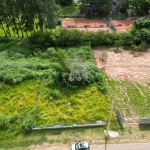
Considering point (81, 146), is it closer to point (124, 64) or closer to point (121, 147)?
point (121, 147)

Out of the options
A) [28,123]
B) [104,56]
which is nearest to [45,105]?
[28,123]

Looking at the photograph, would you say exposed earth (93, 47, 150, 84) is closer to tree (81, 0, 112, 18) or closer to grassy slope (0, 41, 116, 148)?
grassy slope (0, 41, 116, 148)

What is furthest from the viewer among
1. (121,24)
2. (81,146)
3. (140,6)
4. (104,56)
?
(140,6)

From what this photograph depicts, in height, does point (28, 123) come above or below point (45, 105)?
above

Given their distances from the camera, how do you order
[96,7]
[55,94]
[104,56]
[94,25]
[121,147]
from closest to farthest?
[121,147]
[55,94]
[104,56]
[94,25]
[96,7]

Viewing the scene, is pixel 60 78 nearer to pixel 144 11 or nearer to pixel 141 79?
pixel 141 79

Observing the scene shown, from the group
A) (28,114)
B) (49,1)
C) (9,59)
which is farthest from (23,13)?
(28,114)

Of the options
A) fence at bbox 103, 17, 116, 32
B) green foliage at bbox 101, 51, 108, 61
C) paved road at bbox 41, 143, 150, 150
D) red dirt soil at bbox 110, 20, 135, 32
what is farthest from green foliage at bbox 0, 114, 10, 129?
red dirt soil at bbox 110, 20, 135, 32

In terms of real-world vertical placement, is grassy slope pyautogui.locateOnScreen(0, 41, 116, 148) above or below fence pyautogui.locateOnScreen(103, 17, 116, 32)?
below

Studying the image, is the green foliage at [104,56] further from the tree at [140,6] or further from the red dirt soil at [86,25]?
the tree at [140,6]

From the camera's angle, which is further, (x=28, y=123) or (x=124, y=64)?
(x=124, y=64)
